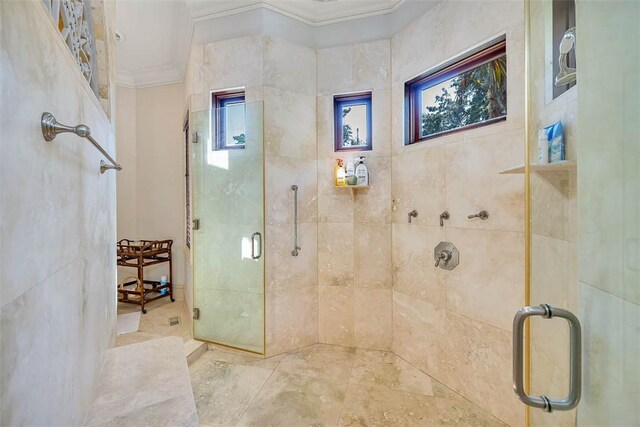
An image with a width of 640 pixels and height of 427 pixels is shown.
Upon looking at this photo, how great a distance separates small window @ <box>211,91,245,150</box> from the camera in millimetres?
2322

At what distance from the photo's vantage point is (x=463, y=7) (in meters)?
1.75

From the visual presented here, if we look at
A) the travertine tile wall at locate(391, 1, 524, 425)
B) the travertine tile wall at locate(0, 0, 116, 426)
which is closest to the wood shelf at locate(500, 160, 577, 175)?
the travertine tile wall at locate(391, 1, 524, 425)

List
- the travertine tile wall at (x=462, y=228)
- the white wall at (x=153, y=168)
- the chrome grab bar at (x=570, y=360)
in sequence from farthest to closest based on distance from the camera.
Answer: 1. the white wall at (x=153, y=168)
2. the travertine tile wall at (x=462, y=228)
3. the chrome grab bar at (x=570, y=360)

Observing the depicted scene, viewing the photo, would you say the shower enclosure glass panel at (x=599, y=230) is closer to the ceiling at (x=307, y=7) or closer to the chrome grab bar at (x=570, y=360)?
the chrome grab bar at (x=570, y=360)

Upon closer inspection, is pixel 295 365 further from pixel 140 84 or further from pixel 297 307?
pixel 140 84

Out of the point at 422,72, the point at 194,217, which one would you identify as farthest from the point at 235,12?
the point at 194,217

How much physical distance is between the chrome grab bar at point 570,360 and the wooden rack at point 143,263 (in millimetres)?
3291

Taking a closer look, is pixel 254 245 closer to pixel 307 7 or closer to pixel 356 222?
pixel 356 222

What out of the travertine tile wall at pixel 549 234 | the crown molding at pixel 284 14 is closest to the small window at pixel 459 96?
the crown molding at pixel 284 14

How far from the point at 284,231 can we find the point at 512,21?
1.98 m

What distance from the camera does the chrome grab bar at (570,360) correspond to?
1.98 ft

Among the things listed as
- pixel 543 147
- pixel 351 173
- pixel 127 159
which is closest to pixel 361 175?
pixel 351 173

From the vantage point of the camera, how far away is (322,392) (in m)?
1.85

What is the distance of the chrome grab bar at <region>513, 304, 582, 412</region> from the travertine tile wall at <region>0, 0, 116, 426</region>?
0.98m
